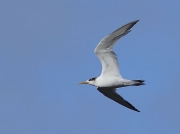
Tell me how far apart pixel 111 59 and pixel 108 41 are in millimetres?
1181

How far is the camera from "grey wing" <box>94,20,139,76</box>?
127 feet

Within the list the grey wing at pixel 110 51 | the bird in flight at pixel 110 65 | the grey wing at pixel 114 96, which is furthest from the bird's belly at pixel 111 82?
the grey wing at pixel 114 96

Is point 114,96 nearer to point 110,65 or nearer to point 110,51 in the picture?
point 110,65

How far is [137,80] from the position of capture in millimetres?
39000

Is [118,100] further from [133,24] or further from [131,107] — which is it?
[133,24]

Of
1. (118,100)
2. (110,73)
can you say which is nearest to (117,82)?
(110,73)

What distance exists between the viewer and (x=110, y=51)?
39281 mm

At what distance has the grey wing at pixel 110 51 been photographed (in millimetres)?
38656

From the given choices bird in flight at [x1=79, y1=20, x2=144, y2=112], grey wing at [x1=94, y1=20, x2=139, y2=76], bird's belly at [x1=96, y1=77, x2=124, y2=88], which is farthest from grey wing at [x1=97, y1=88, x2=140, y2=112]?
grey wing at [x1=94, y1=20, x2=139, y2=76]

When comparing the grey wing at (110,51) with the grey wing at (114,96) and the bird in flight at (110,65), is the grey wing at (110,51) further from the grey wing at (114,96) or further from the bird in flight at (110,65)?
the grey wing at (114,96)

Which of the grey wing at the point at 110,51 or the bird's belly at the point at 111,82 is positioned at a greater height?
the grey wing at the point at 110,51

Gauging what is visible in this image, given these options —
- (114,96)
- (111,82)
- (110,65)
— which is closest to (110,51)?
(110,65)

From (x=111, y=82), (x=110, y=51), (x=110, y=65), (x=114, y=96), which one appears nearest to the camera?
(x=110, y=51)

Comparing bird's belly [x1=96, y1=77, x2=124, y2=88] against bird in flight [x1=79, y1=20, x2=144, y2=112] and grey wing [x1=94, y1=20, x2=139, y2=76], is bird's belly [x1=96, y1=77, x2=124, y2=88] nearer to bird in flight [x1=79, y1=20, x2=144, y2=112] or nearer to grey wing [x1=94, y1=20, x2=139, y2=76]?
bird in flight [x1=79, y1=20, x2=144, y2=112]
